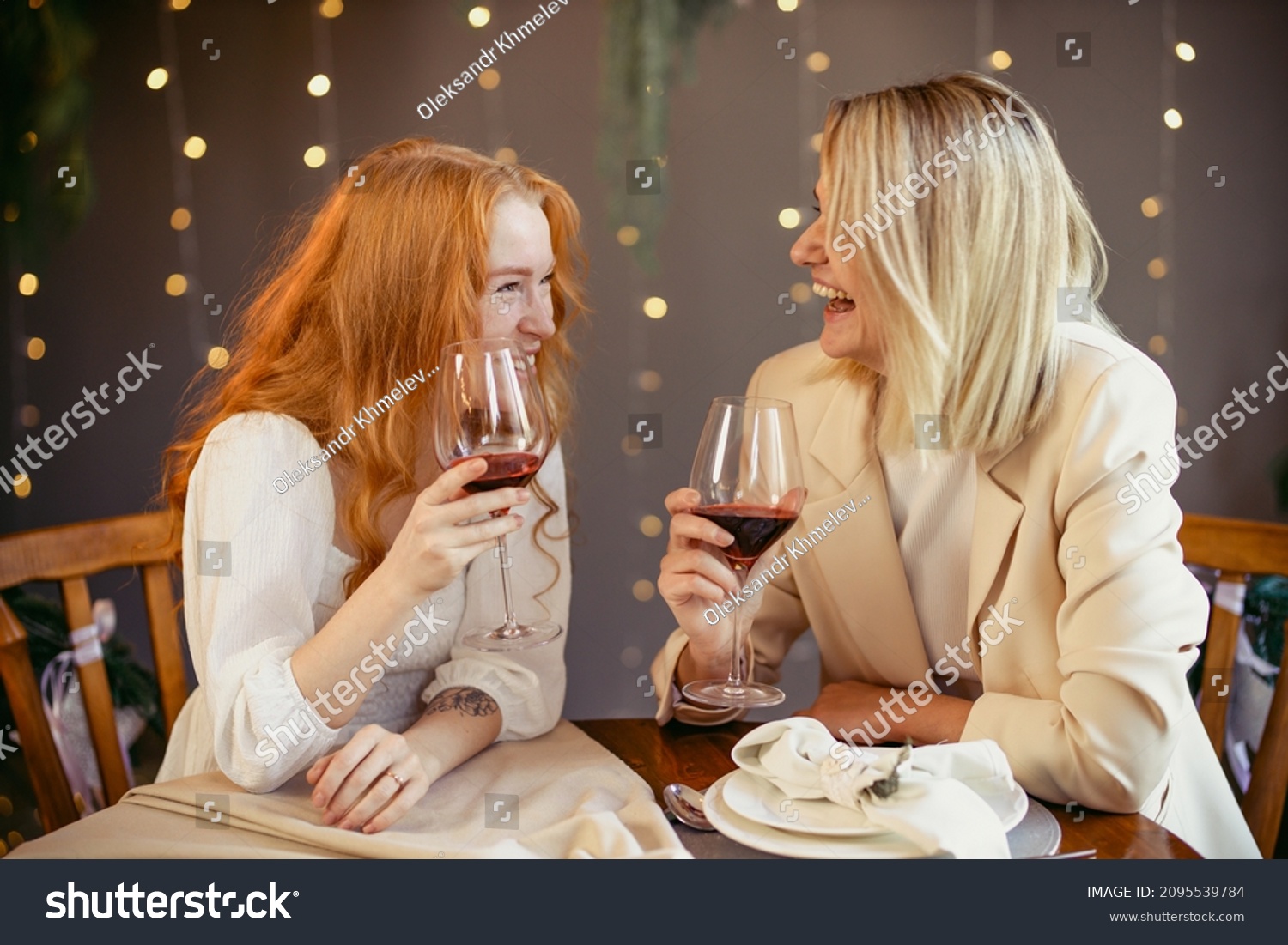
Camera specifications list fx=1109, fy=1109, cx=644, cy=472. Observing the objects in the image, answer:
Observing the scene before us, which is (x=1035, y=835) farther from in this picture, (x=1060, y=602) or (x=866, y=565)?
(x=866, y=565)

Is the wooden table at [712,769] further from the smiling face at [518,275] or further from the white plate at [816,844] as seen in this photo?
the smiling face at [518,275]

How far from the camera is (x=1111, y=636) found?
1.15m

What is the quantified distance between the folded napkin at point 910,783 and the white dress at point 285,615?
0.43 meters

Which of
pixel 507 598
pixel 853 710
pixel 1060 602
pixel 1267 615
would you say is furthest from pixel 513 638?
pixel 1267 615

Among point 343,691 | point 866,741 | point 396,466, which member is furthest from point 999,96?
point 343,691

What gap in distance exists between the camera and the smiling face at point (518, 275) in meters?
1.47

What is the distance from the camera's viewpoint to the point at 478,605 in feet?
4.96

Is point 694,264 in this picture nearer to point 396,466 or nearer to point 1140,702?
point 396,466

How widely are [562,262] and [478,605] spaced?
52cm

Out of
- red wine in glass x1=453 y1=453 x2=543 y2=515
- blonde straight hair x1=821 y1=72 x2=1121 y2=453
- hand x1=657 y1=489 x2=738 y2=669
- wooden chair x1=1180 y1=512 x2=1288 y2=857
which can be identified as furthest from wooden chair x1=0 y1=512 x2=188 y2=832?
wooden chair x1=1180 y1=512 x2=1288 y2=857

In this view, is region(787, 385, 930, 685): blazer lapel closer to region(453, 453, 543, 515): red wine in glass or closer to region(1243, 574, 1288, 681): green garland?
region(453, 453, 543, 515): red wine in glass

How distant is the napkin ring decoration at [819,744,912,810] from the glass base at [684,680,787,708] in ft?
0.40

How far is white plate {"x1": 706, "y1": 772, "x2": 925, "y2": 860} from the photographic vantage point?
36.2 inches

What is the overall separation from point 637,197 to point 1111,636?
3.45 ft
